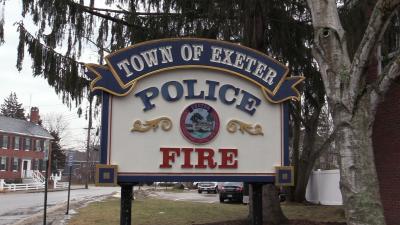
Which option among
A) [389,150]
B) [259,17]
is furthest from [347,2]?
[389,150]

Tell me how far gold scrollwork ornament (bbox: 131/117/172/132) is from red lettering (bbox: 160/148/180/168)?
325mm

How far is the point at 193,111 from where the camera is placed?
27.5 ft

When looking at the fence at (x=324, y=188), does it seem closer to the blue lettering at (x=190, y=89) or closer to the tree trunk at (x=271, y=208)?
the tree trunk at (x=271, y=208)

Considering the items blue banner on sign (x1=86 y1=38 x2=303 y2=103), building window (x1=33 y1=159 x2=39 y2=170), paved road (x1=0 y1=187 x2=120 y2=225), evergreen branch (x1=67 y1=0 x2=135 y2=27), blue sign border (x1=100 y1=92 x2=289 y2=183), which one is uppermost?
evergreen branch (x1=67 y1=0 x2=135 y2=27)

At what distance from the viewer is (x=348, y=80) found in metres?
7.43

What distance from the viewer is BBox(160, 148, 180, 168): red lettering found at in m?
8.18

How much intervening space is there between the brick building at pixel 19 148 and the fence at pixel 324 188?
38.8 m

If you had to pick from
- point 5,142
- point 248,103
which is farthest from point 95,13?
point 5,142

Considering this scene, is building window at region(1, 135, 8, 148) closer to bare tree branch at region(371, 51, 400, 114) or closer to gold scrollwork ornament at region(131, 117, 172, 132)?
gold scrollwork ornament at region(131, 117, 172, 132)

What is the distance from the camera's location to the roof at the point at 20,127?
2579 inches

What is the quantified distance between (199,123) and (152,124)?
75 centimetres

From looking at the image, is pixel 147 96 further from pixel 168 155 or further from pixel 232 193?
pixel 232 193

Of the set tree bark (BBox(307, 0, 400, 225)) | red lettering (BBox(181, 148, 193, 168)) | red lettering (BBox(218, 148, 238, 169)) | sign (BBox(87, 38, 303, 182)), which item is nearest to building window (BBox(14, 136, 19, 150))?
sign (BBox(87, 38, 303, 182))

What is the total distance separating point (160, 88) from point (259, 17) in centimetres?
561
